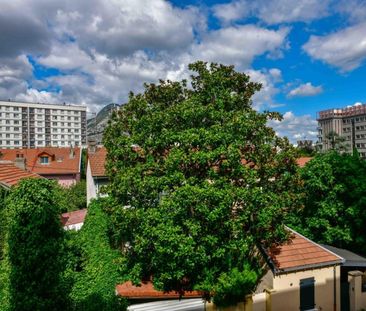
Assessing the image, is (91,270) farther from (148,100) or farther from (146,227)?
(148,100)

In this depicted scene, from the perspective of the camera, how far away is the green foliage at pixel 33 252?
39.5 feet

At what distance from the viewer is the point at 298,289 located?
15.3 m

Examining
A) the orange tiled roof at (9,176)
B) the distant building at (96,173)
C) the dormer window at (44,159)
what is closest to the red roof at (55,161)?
the dormer window at (44,159)

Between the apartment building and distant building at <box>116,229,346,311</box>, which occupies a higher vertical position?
the apartment building

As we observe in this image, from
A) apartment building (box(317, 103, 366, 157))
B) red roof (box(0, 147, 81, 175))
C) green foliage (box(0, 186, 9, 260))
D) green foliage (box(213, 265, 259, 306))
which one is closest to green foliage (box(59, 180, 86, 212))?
red roof (box(0, 147, 81, 175))

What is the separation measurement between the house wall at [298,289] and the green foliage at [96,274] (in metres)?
6.82

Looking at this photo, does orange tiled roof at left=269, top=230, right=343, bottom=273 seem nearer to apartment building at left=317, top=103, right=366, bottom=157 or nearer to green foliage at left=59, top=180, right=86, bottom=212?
green foliage at left=59, top=180, right=86, bottom=212

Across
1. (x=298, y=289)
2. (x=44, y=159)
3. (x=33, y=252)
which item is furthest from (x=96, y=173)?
(x=44, y=159)

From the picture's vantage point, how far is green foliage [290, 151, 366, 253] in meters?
18.8

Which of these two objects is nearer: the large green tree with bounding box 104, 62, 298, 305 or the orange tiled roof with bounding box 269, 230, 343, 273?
the large green tree with bounding box 104, 62, 298, 305

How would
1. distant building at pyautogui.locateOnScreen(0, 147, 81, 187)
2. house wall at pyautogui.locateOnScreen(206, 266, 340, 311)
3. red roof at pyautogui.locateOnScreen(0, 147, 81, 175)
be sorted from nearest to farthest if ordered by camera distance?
house wall at pyautogui.locateOnScreen(206, 266, 340, 311)
distant building at pyautogui.locateOnScreen(0, 147, 81, 187)
red roof at pyautogui.locateOnScreen(0, 147, 81, 175)

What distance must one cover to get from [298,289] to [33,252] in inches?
449

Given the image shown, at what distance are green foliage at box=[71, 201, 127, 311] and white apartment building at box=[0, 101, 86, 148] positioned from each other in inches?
4761

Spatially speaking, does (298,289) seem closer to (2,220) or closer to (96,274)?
(96,274)
